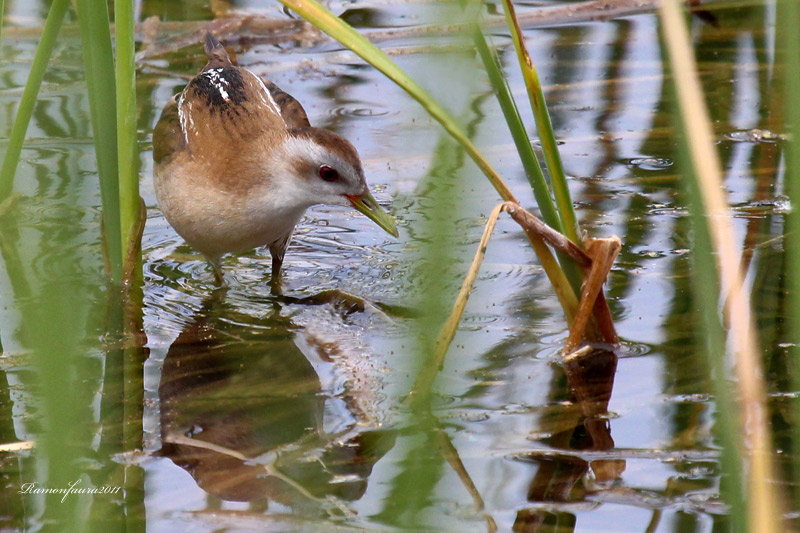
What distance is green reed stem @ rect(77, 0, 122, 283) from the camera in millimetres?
3184

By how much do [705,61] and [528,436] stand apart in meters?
4.36

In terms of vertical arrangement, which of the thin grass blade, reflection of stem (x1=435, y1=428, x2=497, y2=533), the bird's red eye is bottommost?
reflection of stem (x1=435, y1=428, x2=497, y2=533)

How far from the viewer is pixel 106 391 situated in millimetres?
3301

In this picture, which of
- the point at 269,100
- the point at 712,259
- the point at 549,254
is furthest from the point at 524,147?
the point at 269,100

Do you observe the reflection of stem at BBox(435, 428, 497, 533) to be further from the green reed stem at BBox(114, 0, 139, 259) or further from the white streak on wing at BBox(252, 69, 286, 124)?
the white streak on wing at BBox(252, 69, 286, 124)

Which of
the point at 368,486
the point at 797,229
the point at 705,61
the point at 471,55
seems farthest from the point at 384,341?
the point at 705,61

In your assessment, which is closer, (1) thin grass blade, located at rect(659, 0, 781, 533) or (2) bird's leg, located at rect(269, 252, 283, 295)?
(1) thin grass blade, located at rect(659, 0, 781, 533)

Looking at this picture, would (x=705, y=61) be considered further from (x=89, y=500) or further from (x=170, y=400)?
(x=89, y=500)

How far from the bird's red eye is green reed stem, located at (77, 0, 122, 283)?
2.62ft

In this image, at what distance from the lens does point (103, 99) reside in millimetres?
3350

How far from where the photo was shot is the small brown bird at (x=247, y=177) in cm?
392

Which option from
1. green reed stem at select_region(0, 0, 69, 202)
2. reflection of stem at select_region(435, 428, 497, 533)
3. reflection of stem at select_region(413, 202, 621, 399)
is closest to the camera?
reflection of stem at select_region(435, 428, 497, 533)

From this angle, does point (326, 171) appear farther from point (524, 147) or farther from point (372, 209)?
point (524, 147)

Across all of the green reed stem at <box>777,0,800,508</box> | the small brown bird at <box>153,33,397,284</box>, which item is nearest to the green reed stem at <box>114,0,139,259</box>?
the small brown bird at <box>153,33,397,284</box>
